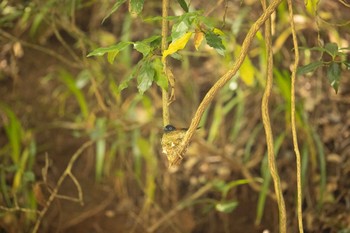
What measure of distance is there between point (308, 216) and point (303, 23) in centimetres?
76

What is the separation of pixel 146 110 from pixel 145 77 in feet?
3.46

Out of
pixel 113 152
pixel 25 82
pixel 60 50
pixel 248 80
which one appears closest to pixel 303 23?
pixel 248 80

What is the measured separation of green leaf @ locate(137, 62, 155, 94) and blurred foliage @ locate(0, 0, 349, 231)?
2.04 ft

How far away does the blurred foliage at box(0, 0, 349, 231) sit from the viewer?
182 centimetres

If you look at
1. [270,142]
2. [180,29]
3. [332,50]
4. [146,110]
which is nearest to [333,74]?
[332,50]

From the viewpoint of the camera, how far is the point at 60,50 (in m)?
2.51

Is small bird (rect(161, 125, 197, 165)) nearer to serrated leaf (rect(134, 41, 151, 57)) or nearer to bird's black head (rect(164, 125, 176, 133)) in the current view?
bird's black head (rect(164, 125, 176, 133))

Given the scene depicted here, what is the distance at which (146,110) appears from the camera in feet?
6.74

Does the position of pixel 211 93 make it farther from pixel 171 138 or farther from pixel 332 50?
pixel 332 50

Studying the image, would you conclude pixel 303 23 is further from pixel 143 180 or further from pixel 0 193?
pixel 0 193

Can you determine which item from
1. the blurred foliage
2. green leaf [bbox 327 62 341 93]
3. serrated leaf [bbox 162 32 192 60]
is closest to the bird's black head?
serrated leaf [bbox 162 32 192 60]

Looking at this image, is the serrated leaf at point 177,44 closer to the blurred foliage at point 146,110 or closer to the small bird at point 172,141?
the small bird at point 172,141

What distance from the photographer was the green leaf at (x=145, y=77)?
3.27ft

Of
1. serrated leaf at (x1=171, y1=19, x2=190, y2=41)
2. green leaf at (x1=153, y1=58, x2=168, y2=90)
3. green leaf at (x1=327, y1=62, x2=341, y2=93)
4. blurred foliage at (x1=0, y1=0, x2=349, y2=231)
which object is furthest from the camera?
blurred foliage at (x1=0, y1=0, x2=349, y2=231)
